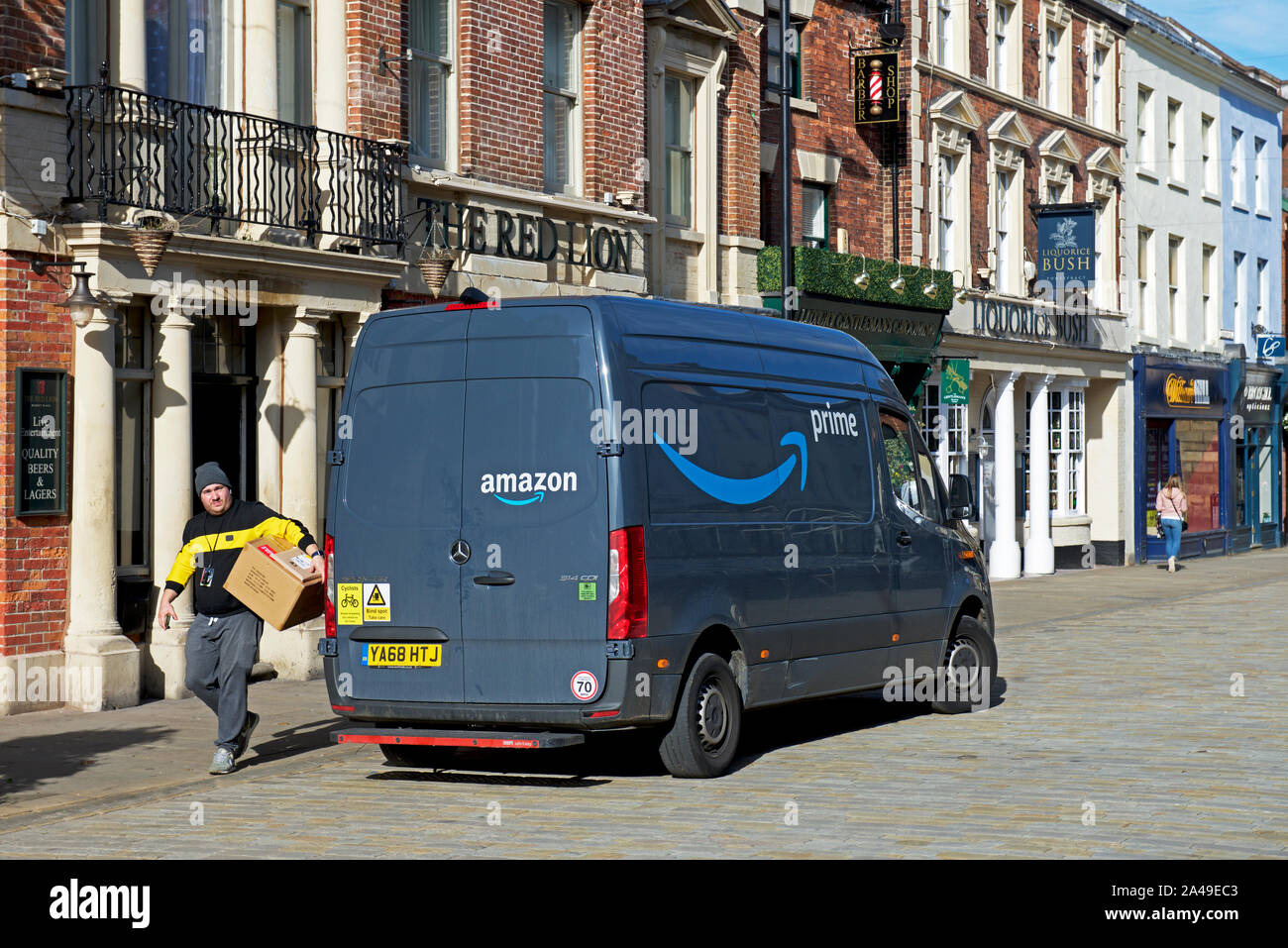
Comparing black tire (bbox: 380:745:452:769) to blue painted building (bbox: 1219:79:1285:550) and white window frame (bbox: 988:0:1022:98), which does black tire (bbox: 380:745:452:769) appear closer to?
white window frame (bbox: 988:0:1022:98)

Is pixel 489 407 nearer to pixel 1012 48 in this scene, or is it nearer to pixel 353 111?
pixel 353 111

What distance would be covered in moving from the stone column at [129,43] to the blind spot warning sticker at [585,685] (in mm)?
7100

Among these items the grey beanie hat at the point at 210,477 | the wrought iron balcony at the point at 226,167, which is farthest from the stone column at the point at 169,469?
the grey beanie hat at the point at 210,477

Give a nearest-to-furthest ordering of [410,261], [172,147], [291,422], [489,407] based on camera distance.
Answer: [489,407] < [172,147] < [291,422] < [410,261]

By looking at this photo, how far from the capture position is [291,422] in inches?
629

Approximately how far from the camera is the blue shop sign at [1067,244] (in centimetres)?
3109

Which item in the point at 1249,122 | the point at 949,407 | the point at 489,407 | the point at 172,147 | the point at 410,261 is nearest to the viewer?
the point at 489,407

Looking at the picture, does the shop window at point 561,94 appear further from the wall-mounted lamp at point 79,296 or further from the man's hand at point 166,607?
the man's hand at point 166,607

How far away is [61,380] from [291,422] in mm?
2612

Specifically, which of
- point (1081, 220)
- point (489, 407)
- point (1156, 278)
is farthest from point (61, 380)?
point (1156, 278)

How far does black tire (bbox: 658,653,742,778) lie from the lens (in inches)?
394

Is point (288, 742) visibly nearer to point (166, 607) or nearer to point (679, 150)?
point (166, 607)

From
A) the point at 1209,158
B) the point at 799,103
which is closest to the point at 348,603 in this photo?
the point at 799,103

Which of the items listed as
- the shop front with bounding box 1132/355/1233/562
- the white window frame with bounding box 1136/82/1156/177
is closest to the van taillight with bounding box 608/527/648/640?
the shop front with bounding box 1132/355/1233/562
